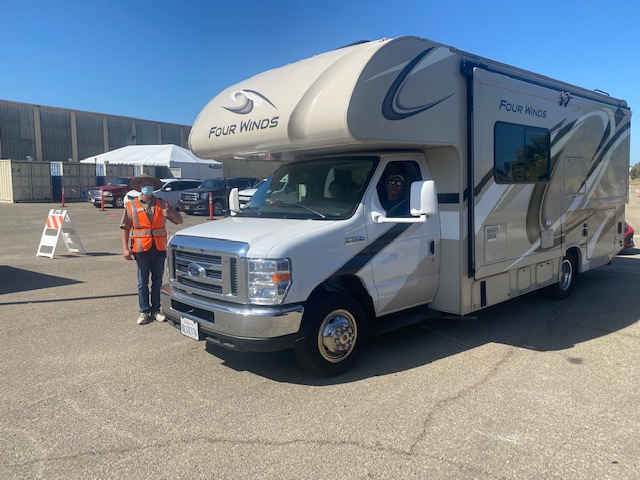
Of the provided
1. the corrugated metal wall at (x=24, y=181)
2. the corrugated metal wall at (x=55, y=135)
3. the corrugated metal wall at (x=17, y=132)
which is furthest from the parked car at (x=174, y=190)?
the corrugated metal wall at (x=55, y=135)

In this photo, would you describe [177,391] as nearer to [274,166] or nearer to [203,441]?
[203,441]

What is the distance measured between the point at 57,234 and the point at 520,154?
10116 mm

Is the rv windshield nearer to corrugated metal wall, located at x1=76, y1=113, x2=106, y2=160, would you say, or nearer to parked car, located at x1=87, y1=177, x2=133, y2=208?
parked car, located at x1=87, y1=177, x2=133, y2=208

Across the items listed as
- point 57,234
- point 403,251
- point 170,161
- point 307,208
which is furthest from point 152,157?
point 403,251

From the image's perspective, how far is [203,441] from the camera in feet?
12.1

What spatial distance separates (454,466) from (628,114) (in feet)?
25.7

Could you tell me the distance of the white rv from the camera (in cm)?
454

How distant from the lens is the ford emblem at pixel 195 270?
4.81 metres

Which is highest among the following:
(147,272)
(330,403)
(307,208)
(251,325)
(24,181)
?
(24,181)

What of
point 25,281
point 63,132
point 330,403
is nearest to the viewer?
point 330,403

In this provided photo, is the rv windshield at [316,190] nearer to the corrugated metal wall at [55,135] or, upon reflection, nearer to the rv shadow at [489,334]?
the rv shadow at [489,334]

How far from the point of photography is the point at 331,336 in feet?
15.6

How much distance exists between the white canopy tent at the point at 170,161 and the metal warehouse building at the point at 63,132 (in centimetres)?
1119

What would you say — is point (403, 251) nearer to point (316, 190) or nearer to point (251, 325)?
point (316, 190)
